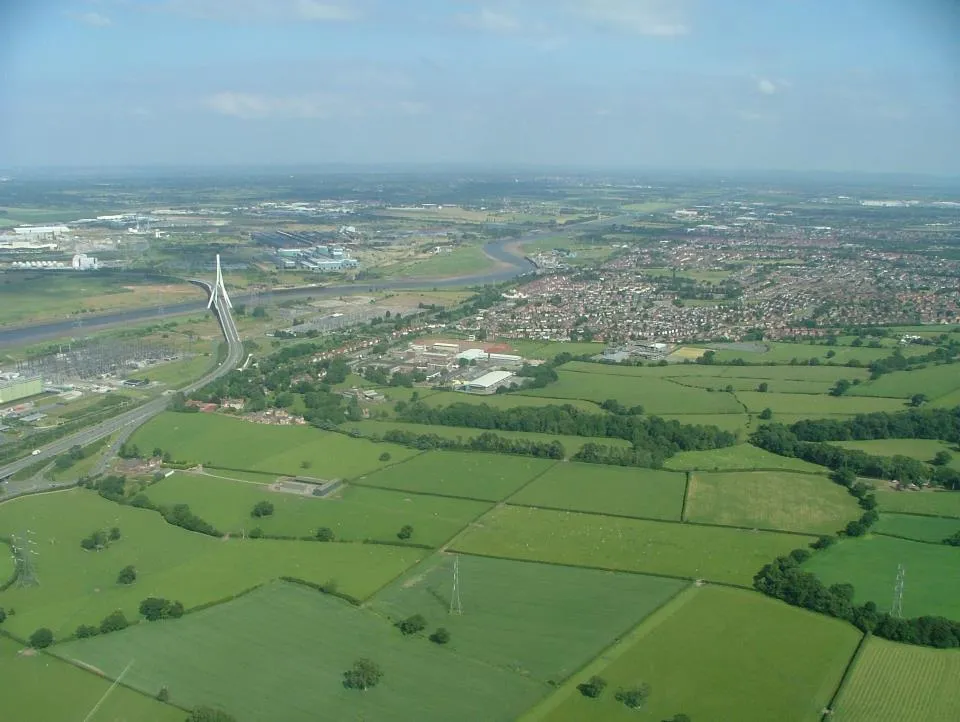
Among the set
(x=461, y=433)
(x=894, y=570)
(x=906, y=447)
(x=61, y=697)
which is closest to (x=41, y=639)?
(x=61, y=697)

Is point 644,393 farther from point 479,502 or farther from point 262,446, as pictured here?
point 262,446

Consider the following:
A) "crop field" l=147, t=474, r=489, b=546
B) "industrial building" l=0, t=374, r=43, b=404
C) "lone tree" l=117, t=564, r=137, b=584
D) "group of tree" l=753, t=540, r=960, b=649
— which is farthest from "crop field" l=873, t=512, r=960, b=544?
"industrial building" l=0, t=374, r=43, b=404

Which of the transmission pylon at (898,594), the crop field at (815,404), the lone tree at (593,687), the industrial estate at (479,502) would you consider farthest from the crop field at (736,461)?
the lone tree at (593,687)

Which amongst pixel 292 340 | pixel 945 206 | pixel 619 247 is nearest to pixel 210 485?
pixel 292 340

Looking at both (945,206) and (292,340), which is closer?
(292,340)

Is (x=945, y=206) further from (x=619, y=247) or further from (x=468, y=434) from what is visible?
(x=468, y=434)

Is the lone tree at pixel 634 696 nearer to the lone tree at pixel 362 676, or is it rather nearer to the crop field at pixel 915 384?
the lone tree at pixel 362 676
